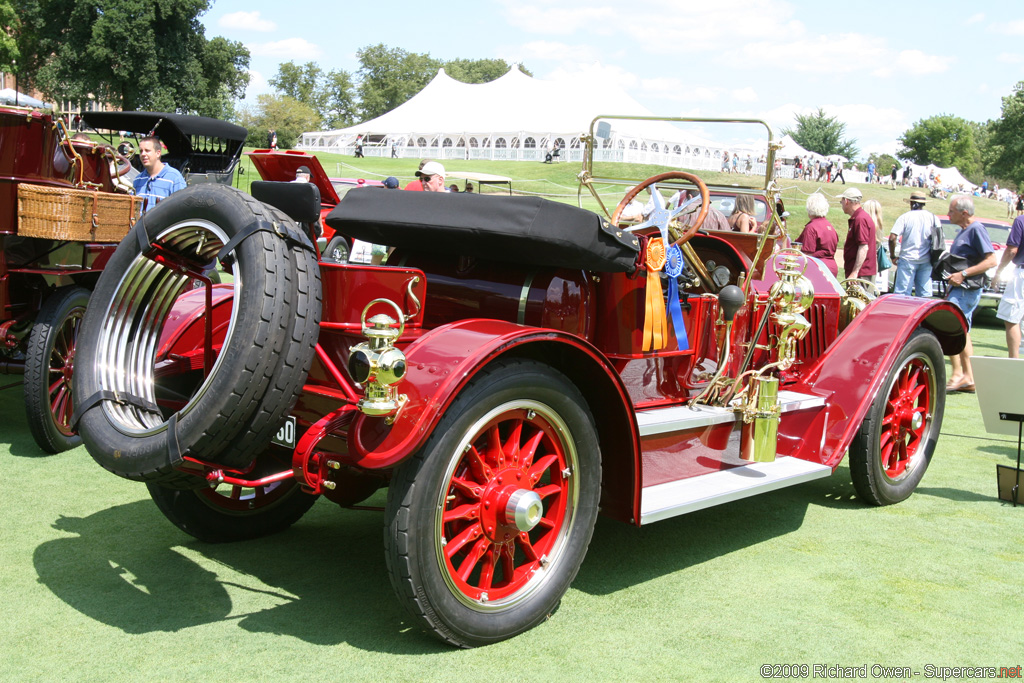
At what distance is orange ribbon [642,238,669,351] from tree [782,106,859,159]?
87900mm

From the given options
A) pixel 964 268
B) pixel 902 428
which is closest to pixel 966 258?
pixel 964 268

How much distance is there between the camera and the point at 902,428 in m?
4.96

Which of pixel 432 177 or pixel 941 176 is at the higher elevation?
pixel 941 176

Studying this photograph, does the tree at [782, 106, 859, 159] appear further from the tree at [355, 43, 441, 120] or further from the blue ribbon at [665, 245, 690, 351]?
the blue ribbon at [665, 245, 690, 351]

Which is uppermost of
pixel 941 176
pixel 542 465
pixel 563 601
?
pixel 941 176

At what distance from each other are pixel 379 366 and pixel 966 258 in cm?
771

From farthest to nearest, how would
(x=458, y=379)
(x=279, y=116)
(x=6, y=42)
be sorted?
(x=279, y=116), (x=6, y=42), (x=458, y=379)

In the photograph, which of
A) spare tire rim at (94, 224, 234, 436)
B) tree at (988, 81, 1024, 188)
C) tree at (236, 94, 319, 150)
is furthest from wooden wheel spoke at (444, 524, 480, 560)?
tree at (236, 94, 319, 150)

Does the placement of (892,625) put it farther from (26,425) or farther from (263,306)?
(26,425)

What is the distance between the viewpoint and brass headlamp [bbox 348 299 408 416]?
2514mm

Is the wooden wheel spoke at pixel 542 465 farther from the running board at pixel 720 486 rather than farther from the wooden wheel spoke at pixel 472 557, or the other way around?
the running board at pixel 720 486

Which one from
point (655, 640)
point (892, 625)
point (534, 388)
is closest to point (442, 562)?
point (534, 388)

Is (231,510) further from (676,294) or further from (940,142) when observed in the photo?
(940,142)

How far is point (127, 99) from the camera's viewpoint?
151 feet
